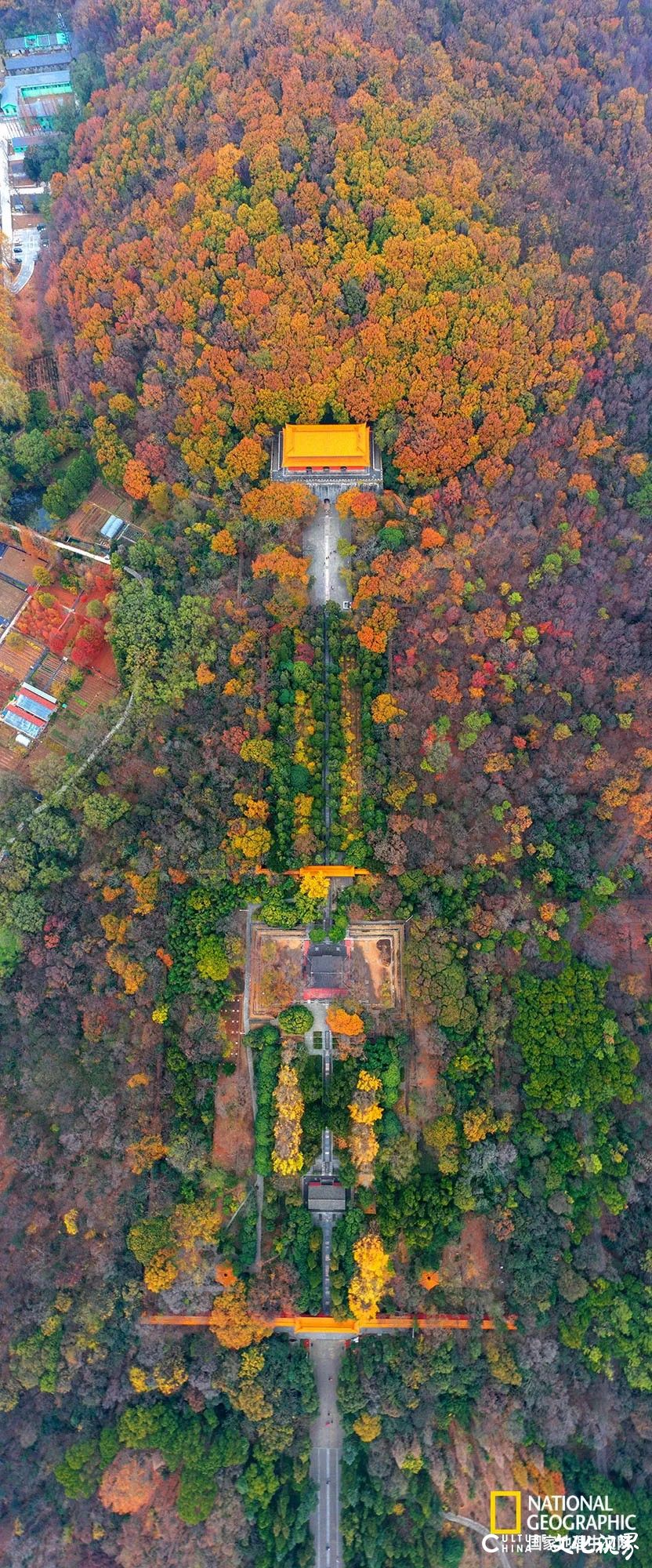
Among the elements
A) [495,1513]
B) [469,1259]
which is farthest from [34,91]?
[495,1513]

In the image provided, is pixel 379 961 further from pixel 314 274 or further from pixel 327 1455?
pixel 314 274

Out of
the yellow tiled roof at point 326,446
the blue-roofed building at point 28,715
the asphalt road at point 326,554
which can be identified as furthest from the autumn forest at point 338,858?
the blue-roofed building at point 28,715

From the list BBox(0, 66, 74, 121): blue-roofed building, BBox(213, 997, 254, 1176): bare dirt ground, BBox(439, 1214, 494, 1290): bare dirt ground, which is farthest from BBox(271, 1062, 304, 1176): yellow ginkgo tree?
BBox(0, 66, 74, 121): blue-roofed building

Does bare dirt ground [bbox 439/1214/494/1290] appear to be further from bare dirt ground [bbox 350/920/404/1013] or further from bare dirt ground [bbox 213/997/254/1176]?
bare dirt ground [bbox 350/920/404/1013]

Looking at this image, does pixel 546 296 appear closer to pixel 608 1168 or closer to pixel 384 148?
pixel 384 148

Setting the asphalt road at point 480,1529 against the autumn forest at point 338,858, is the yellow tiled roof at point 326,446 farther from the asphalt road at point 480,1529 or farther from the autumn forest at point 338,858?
the asphalt road at point 480,1529

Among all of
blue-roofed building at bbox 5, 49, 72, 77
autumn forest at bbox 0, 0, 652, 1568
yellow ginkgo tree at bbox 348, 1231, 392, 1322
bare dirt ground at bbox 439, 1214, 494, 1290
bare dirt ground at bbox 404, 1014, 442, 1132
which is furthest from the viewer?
blue-roofed building at bbox 5, 49, 72, 77
